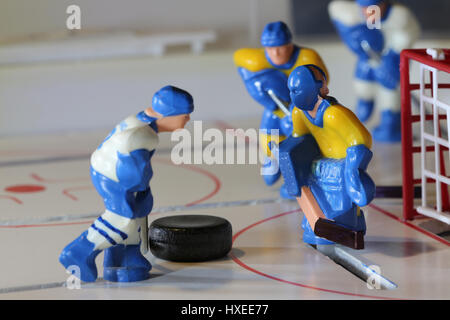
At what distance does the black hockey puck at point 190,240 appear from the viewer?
165cm

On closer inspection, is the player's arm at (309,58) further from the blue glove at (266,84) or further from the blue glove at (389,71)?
the blue glove at (389,71)

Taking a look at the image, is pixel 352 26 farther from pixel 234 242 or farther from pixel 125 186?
pixel 125 186

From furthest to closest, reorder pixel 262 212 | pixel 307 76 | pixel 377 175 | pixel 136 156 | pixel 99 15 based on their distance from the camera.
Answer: pixel 99 15 < pixel 377 175 < pixel 262 212 < pixel 307 76 < pixel 136 156

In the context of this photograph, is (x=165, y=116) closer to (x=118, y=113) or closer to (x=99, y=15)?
(x=118, y=113)

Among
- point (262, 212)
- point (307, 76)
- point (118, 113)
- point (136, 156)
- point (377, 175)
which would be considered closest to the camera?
point (136, 156)

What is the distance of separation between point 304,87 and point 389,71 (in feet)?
4.25

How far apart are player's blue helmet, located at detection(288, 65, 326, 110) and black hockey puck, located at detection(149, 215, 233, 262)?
0.29 m

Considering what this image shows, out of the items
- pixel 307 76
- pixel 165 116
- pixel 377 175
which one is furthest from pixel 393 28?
pixel 165 116

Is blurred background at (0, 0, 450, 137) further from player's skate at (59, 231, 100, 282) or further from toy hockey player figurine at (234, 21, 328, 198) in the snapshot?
player's skate at (59, 231, 100, 282)

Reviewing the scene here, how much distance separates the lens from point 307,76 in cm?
161

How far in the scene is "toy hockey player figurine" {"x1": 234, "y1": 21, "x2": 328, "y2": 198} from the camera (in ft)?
6.57

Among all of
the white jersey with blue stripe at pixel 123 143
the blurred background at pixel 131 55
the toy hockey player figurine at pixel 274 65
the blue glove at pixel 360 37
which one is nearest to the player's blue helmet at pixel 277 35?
the toy hockey player figurine at pixel 274 65

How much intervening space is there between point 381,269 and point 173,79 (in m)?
1.77

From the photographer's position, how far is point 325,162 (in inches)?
66.2
